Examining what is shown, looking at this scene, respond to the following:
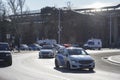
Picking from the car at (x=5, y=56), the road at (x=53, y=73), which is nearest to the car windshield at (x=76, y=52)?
the road at (x=53, y=73)

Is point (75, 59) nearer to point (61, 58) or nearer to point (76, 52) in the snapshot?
point (76, 52)

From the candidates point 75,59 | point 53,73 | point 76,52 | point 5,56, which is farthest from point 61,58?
point 5,56

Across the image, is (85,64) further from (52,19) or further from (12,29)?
(52,19)

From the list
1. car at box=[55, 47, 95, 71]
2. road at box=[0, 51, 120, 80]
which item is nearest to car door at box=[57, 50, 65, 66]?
car at box=[55, 47, 95, 71]

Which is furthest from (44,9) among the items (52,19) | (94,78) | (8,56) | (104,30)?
(94,78)

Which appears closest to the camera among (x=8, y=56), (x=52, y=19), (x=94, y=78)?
(x=94, y=78)

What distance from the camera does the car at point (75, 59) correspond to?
26141mm

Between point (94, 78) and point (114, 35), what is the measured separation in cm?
9447

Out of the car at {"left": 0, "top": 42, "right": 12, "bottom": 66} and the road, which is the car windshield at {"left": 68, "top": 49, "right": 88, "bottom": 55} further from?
the car at {"left": 0, "top": 42, "right": 12, "bottom": 66}

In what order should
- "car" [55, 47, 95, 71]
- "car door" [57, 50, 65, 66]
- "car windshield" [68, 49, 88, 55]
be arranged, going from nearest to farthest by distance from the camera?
"car" [55, 47, 95, 71] → "car windshield" [68, 49, 88, 55] → "car door" [57, 50, 65, 66]

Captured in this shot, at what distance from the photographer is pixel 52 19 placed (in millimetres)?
113438

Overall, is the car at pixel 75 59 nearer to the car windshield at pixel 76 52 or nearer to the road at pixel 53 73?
the car windshield at pixel 76 52

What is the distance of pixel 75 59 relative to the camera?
1038 inches

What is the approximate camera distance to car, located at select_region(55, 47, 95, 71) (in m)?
26.1
